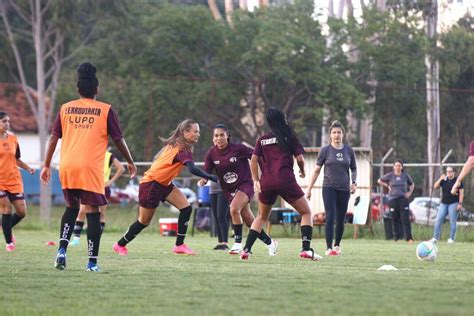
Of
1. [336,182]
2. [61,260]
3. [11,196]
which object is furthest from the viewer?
[11,196]

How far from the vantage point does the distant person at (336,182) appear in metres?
16.4

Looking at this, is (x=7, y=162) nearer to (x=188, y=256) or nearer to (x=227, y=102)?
(x=188, y=256)

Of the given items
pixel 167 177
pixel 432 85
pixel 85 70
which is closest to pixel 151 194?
pixel 167 177

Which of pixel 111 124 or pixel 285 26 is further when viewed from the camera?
pixel 285 26

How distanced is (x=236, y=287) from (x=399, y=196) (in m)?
17.7

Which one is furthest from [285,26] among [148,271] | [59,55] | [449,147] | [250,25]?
[148,271]

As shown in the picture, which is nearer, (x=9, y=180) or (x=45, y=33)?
(x=9, y=180)

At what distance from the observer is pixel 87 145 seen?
1134cm

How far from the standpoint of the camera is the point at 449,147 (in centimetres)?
3200

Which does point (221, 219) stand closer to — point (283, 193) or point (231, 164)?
point (231, 164)

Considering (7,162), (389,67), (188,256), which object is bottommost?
(188,256)

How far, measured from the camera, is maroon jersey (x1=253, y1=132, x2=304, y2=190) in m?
13.9

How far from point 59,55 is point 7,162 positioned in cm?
2810

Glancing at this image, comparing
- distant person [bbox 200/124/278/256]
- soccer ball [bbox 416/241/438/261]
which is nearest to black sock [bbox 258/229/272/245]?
distant person [bbox 200/124/278/256]
